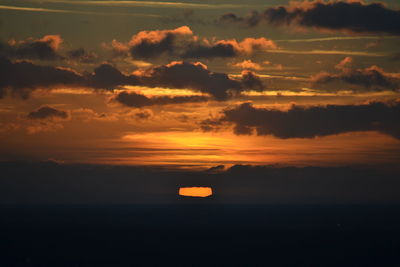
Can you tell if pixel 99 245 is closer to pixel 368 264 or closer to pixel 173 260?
pixel 173 260

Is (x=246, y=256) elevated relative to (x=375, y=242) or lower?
lower

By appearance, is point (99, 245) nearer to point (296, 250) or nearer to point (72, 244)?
point (72, 244)

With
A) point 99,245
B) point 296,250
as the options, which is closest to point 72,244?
point 99,245

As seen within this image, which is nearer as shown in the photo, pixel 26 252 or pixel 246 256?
pixel 246 256

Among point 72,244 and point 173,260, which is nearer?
point 173,260

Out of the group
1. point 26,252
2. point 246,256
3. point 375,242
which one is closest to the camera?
point 246,256

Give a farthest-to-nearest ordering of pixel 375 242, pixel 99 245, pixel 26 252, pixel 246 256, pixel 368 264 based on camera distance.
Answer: pixel 375 242 → pixel 99 245 → pixel 26 252 → pixel 246 256 → pixel 368 264

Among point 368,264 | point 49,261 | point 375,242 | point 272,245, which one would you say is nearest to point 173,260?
point 49,261

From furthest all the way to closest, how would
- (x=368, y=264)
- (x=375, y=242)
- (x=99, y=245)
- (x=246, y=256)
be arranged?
1. (x=375, y=242)
2. (x=99, y=245)
3. (x=246, y=256)
4. (x=368, y=264)

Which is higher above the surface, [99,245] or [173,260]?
[99,245]
